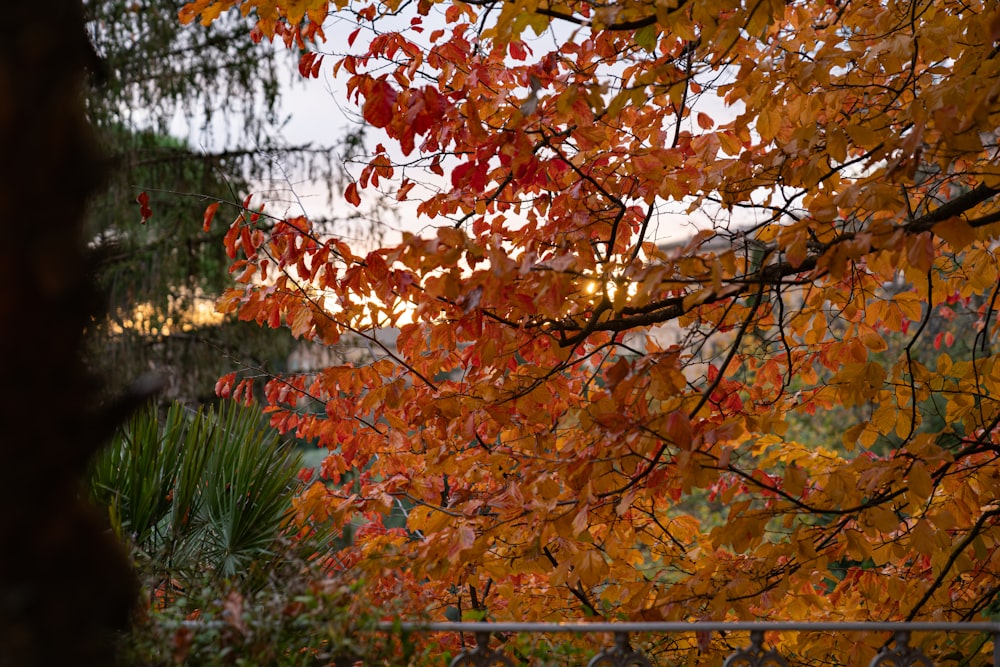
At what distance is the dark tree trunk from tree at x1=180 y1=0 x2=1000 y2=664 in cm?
154

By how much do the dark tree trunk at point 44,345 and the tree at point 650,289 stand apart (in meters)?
1.54

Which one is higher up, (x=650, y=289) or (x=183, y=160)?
(x=183, y=160)

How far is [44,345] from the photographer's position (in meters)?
1.46

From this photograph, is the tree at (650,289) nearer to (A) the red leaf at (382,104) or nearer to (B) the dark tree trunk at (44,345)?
(A) the red leaf at (382,104)

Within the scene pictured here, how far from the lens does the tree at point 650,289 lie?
10.4ft

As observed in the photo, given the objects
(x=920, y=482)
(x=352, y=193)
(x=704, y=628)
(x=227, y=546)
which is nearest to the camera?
(x=704, y=628)

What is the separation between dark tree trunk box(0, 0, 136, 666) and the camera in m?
1.43

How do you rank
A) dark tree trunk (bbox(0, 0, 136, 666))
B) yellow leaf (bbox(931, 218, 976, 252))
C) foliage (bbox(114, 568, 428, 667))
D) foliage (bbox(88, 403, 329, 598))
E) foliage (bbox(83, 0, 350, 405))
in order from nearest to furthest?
dark tree trunk (bbox(0, 0, 136, 666))
foliage (bbox(114, 568, 428, 667))
yellow leaf (bbox(931, 218, 976, 252))
foliage (bbox(88, 403, 329, 598))
foliage (bbox(83, 0, 350, 405))

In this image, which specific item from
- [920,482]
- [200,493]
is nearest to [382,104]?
[200,493]

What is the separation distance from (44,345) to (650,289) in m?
2.09

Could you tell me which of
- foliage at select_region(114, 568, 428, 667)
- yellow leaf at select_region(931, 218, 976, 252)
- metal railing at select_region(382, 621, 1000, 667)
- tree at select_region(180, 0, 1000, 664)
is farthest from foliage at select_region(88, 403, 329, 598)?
yellow leaf at select_region(931, 218, 976, 252)

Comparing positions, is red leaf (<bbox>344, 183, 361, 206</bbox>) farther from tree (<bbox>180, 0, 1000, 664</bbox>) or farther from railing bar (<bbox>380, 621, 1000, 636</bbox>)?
railing bar (<bbox>380, 621, 1000, 636</bbox>)

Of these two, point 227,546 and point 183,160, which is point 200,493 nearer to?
point 227,546

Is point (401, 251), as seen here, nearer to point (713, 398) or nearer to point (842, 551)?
point (713, 398)
